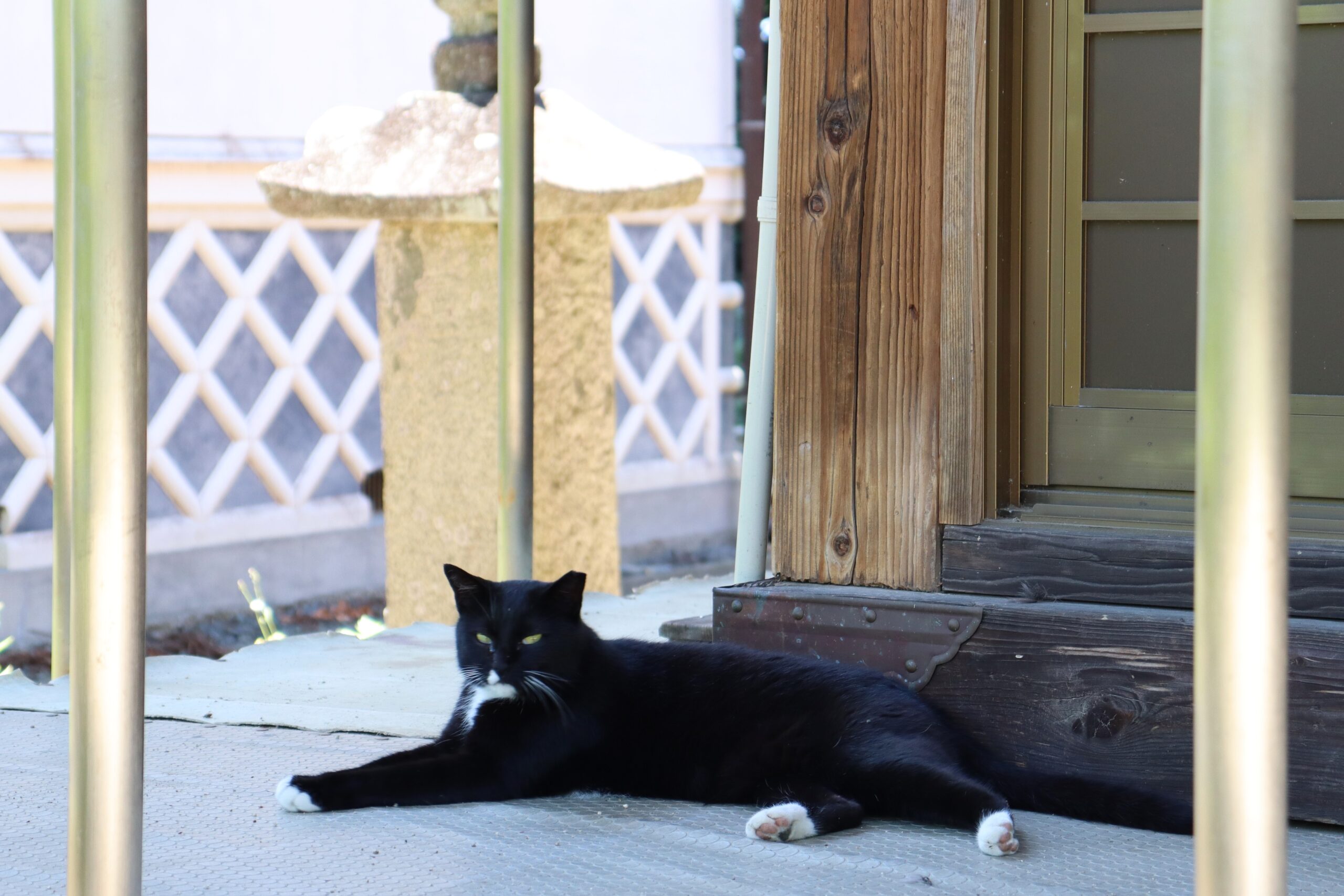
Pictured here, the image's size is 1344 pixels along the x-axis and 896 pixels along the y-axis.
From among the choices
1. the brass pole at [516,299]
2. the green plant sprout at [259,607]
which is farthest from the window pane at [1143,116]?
the green plant sprout at [259,607]

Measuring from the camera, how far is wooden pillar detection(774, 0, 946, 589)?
1779 mm

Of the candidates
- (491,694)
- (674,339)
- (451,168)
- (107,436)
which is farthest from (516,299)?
(674,339)

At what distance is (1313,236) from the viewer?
171cm

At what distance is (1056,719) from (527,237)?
3.67 ft

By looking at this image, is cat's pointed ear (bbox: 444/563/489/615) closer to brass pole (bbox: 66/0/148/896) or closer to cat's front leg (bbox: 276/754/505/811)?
cat's front leg (bbox: 276/754/505/811)

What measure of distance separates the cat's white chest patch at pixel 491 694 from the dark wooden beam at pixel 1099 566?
1.78 feet

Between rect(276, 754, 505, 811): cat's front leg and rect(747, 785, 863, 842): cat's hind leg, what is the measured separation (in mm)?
329

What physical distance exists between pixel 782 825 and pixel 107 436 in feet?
2.77

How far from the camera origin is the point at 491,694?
5.93 feet

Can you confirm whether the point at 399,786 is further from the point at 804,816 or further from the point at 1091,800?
the point at 1091,800

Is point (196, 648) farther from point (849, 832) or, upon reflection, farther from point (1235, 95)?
point (1235, 95)

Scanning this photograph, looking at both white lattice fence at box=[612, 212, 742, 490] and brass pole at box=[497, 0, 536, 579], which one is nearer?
brass pole at box=[497, 0, 536, 579]

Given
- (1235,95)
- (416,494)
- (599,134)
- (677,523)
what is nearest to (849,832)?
(1235,95)

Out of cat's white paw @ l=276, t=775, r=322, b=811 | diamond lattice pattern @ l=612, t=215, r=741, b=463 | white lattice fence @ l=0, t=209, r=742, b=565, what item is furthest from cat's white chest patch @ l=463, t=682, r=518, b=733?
diamond lattice pattern @ l=612, t=215, r=741, b=463
